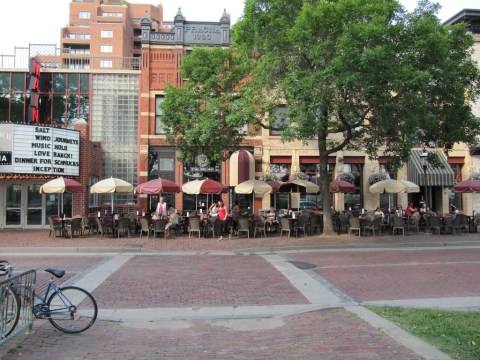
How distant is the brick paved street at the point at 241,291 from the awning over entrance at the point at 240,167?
8.06 metres

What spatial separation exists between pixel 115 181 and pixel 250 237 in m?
6.79

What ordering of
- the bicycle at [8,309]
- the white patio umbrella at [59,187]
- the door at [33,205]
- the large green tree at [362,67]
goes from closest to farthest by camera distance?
1. the bicycle at [8,309]
2. the large green tree at [362,67]
3. the white patio umbrella at [59,187]
4. the door at [33,205]

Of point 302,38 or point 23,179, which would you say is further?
point 23,179

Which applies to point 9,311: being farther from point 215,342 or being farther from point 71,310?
point 215,342

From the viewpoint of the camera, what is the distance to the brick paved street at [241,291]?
17.4ft

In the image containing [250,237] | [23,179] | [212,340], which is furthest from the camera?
[23,179]

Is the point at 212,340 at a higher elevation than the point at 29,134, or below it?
below

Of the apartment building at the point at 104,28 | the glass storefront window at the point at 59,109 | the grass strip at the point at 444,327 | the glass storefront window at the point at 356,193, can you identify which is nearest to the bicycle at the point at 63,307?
the grass strip at the point at 444,327

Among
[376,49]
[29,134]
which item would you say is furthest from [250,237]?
[29,134]

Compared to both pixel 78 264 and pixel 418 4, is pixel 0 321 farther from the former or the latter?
pixel 418 4

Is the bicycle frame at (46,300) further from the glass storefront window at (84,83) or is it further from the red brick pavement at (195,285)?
the glass storefront window at (84,83)

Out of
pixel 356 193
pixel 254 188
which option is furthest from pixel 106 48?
pixel 254 188

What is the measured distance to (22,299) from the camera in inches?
217

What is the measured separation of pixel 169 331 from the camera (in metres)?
6.05
